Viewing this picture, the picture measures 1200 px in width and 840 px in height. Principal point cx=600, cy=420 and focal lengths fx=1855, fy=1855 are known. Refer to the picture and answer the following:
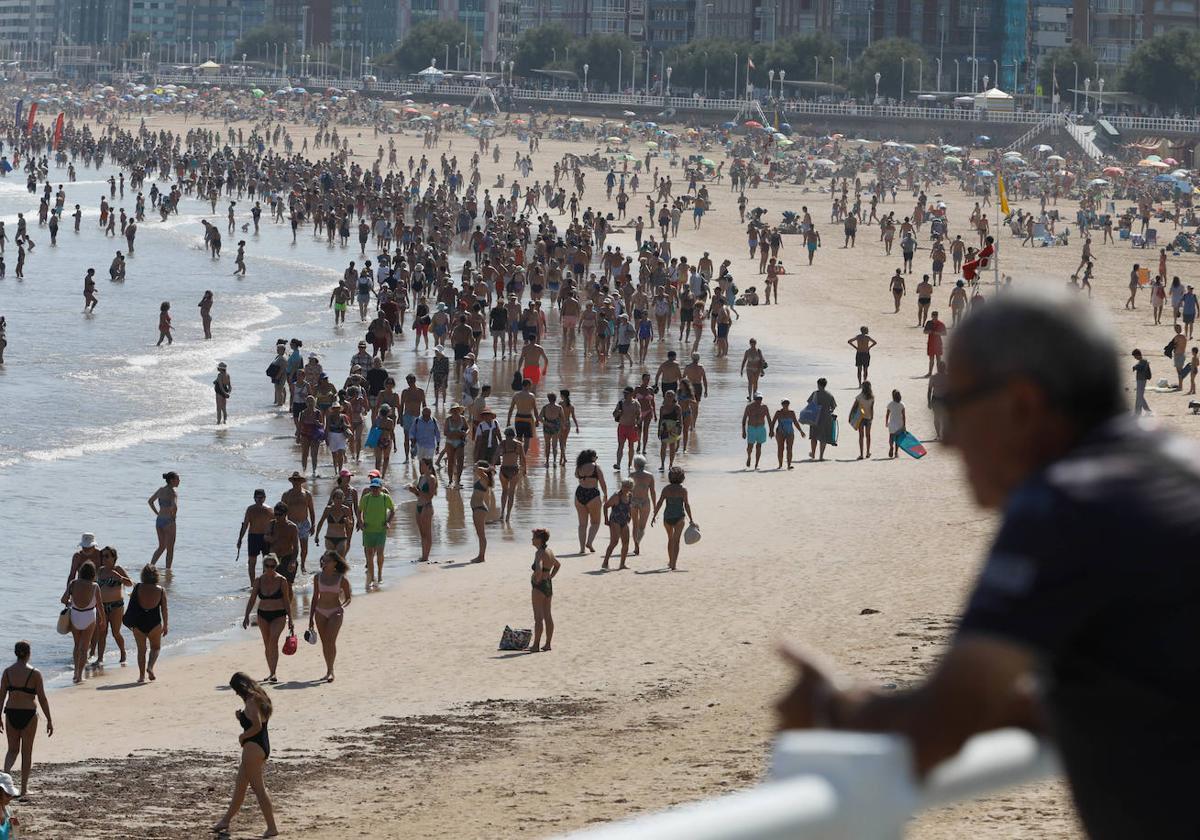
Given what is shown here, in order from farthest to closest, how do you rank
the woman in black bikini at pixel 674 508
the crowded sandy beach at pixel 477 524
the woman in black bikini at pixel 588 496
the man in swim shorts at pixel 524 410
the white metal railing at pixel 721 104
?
1. the white metal railing at pixel 721 104
2. the man in swim shorts at pixel 524 410
3. the woman in black bikini at pixel 588 496
4. the woman in black bikini at pixel 674 508
5. the crowded sandy beach at pixel 477 524

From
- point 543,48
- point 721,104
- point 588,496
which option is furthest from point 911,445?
point 543,48

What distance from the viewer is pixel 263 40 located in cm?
18675

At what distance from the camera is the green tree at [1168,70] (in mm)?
106688

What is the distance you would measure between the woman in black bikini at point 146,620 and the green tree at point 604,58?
411 ft

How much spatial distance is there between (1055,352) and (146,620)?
13474mm

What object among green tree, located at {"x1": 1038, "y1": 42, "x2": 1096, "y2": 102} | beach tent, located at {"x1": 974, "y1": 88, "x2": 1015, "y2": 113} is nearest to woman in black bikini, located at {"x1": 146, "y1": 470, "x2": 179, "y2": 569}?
beach tent, located at {"x1": 974, "y1": 88, "x2": 1015, "y2": 113}

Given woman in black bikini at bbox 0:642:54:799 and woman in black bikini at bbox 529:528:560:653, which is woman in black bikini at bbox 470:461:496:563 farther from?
woman in black bikini at bbox 0:642:54:799

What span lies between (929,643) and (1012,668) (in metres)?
12.5

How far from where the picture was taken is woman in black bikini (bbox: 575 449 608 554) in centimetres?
1819

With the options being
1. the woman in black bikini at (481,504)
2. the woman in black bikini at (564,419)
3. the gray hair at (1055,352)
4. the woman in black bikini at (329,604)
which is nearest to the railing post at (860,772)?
the gray hair at (1055,352)

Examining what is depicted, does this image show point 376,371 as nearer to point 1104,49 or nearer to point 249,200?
point 249,200

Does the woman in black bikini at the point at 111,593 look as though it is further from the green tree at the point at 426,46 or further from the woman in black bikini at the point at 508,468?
the green tree at the point at 426,46

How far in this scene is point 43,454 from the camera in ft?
84.0

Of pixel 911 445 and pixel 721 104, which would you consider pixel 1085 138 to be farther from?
pixel 911 445
